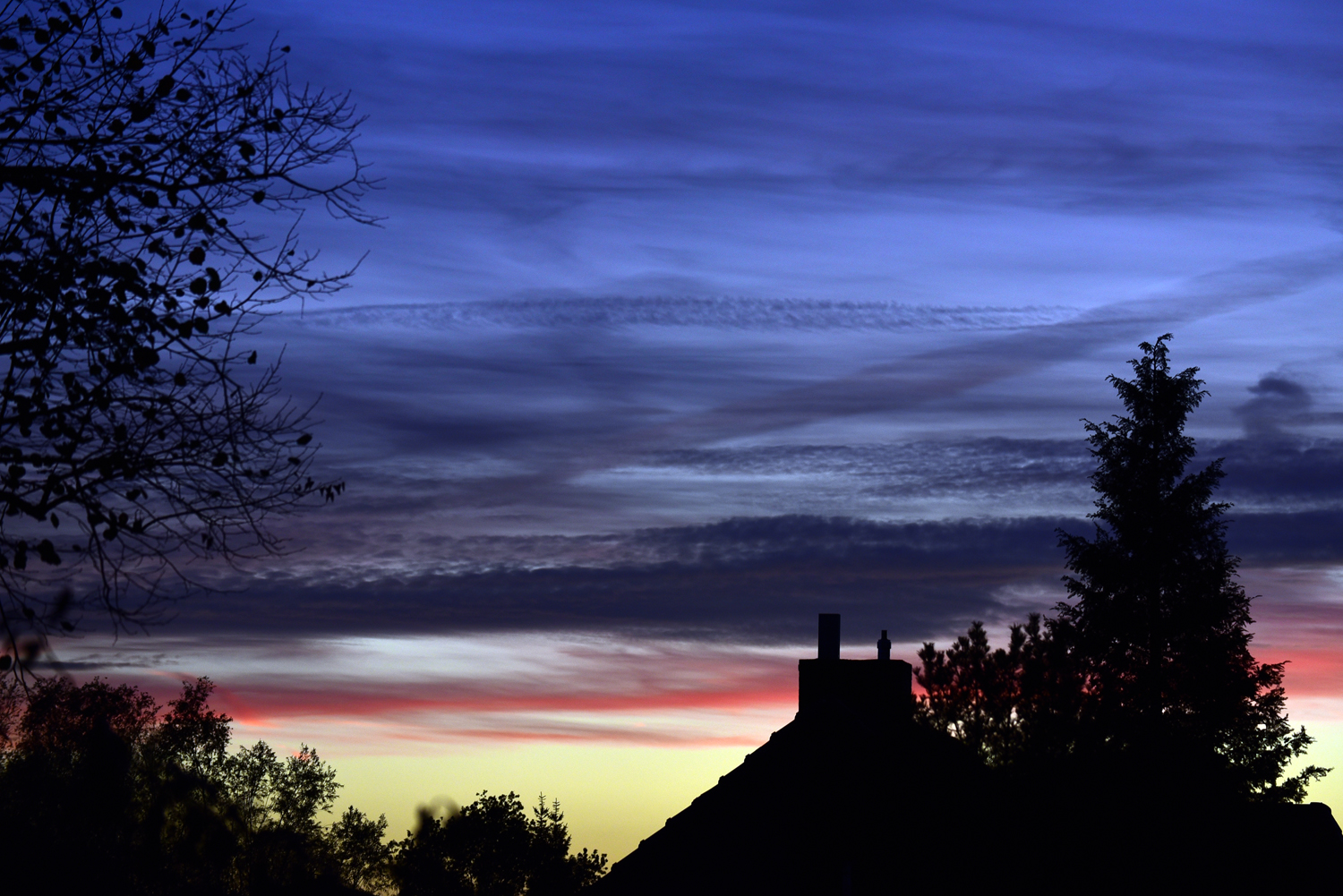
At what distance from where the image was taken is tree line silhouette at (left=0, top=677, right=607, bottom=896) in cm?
758

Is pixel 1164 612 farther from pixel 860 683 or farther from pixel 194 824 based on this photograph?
pixel 194 824

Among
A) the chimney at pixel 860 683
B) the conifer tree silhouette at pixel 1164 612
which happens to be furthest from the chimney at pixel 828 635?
the conifer tree silhouette at pixel 1164 612

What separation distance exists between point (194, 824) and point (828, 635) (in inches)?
862

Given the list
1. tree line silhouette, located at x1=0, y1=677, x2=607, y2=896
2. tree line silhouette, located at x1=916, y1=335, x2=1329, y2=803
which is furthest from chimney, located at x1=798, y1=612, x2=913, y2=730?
tree line silhouette, located at x1=916, y1=335, x2=1329, y2=803

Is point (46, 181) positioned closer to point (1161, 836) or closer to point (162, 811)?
point (162, 811)

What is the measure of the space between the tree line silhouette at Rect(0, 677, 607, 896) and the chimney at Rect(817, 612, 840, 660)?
1171 centimetres

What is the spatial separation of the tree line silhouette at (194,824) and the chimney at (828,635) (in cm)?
1171

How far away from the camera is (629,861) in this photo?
78.0 feet

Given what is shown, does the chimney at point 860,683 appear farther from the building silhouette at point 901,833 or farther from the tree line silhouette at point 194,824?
the tree line silhouette at point 194,824

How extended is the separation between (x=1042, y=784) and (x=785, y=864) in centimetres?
656

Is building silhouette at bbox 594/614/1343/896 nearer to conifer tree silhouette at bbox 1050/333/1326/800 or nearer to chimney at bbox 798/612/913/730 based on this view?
chimney at bbox 798/612/913/730

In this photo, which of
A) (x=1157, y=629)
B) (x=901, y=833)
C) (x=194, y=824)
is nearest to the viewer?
(x=194, y=824)

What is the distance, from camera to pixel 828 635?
1112 inches

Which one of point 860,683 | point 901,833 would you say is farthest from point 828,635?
point 901,833
